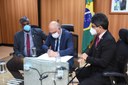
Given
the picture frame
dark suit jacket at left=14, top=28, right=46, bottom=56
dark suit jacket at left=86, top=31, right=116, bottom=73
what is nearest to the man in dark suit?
dark suit jacket at left=86, top=31, right=116, bottom=73

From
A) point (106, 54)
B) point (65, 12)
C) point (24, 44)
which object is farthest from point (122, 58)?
point (65, 12)

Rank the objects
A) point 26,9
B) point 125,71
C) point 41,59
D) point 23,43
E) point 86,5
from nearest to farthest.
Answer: point 125,71 < point 41,59 < point 23,43 < point 86,5 < point 26,9

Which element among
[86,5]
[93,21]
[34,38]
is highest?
[86,5]

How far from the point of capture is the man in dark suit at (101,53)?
2201 millimetres

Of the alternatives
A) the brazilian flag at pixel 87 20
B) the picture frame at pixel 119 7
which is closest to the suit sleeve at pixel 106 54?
the brazilian flag at pixel 87 20

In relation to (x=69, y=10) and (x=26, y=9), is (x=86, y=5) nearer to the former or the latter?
(x=69, y=10)

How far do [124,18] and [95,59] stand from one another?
295cm

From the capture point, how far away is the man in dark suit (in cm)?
220

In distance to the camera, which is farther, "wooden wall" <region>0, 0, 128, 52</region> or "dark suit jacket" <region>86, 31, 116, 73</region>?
"wooden wall" <region>0, 0, 128, 52</region>

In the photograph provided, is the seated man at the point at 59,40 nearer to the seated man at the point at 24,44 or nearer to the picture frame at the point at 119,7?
the seated man at the point at 24,44

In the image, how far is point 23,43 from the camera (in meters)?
3.27

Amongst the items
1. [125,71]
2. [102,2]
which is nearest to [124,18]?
[102,2]

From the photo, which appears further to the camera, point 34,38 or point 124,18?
point 124,18

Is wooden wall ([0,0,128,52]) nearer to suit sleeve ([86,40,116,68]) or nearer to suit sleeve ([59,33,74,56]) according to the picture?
suit sleeve ([59,33,74,56])
